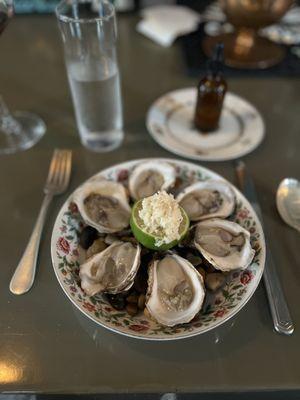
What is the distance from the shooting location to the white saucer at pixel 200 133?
0.79 metres

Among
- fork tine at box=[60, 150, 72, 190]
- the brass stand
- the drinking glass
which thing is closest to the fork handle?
fork tine at box=[60, 150, 72, 190]

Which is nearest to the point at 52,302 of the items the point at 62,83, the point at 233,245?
the point at 233,245

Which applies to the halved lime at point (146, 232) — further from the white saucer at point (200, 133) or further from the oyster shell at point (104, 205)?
the white saucer at point (200, 133)

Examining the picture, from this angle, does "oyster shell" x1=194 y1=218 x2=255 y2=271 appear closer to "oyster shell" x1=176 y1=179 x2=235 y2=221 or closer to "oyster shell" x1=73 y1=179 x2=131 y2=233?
"oyster shell" x1=176 y1=179 x2=235 y2=221

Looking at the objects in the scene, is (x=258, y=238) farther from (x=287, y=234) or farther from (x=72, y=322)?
(x=72, y=322)

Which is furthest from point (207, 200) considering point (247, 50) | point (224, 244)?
point (247, 50)

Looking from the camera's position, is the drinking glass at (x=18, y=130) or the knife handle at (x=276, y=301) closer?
the knife handle at (x=276, y=301)

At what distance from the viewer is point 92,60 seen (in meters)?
0.74

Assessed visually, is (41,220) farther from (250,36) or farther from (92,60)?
(250,36)

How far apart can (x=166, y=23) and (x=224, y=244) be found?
882mm

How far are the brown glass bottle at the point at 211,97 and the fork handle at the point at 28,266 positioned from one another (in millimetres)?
421

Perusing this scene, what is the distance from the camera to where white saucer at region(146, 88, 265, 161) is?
0.79m

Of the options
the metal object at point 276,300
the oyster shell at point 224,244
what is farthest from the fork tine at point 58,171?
the metal object at point 276,300

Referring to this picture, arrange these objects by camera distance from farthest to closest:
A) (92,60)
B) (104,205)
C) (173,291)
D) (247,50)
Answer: (247,50), (92,60), (104,205), (173,291)
